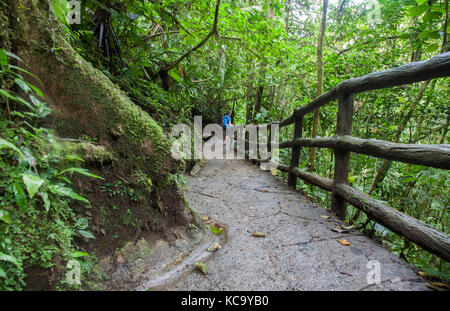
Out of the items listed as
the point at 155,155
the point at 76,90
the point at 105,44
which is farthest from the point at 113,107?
the point at 105,44

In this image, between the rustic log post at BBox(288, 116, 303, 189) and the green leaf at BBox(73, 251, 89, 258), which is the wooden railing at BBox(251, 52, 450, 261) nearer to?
the rustic log post at BBox(288, 116, 303, 189)

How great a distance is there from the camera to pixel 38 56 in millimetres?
1226

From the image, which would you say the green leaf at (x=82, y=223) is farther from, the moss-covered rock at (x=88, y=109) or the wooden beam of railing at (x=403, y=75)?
the wooden beam of railing at (x=403, y=75)

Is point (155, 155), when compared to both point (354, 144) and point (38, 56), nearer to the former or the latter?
point (38, 56)

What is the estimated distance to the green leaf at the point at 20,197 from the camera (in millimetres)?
837

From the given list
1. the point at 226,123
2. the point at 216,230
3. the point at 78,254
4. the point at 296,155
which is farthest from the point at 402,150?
the point at 226,123

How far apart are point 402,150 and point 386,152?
133mm

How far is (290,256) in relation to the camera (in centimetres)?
163

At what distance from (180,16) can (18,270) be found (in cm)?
317

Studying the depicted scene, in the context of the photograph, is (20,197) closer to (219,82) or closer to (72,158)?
(72,158)

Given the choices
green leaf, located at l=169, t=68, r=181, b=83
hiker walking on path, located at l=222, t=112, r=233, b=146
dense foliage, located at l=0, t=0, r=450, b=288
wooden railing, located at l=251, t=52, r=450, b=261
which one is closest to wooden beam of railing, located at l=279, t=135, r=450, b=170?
wooden railing, located at l=251, t=52, r=450, b=261

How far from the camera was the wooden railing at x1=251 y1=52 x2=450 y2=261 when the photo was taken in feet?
4.04

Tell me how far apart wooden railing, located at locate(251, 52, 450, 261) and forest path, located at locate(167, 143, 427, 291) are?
0.23 m

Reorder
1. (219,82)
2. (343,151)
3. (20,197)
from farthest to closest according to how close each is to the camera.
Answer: (219,82)
(343,151)
(20,197)
